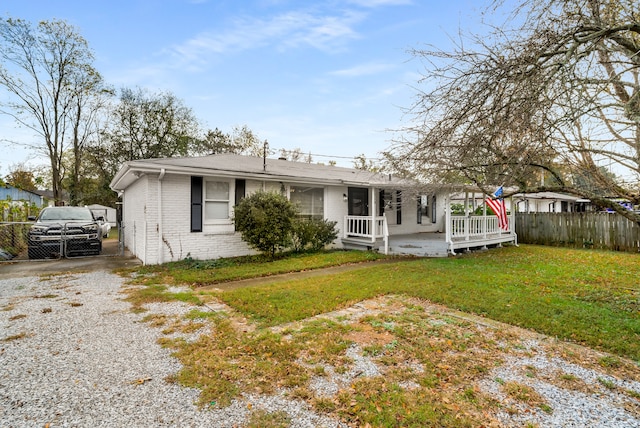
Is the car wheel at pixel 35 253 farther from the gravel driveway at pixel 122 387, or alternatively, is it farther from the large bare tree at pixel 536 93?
the large bare tree at pixel 536 93

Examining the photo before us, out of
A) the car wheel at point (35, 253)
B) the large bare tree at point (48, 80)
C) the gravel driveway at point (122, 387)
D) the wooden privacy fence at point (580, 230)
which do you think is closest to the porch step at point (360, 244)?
the gravel driveway at point (122, 387)

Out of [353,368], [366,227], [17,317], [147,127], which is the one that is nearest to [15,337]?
[17,317]

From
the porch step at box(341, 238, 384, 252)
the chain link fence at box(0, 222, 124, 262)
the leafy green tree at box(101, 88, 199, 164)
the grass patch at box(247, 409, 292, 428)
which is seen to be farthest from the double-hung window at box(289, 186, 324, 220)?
the leafy green tree at box(101, 88, 199, 164)

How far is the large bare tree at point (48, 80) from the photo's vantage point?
60.1 feet

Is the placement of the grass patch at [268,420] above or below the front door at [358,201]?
below

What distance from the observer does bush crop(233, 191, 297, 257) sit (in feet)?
29.1

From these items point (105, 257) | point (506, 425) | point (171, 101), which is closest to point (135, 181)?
point (105, 257)

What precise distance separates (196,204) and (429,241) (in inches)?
343

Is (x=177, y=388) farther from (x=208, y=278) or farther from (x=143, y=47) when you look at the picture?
(x=143, y=47)

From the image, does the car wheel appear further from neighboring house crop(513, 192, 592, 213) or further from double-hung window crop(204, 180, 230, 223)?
neighboring house crop(513, 192, 592, 213)

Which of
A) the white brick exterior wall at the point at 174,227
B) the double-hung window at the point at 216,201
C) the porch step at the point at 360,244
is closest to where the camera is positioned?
the white brick exterior wall at the point at 174,227

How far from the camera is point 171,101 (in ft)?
91.3

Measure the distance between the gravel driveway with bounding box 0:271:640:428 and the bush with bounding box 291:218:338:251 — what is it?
6051 millimetres

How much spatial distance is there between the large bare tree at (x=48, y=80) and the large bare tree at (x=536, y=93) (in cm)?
2458
